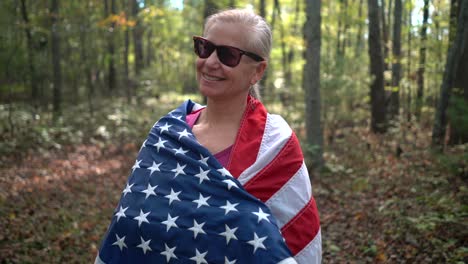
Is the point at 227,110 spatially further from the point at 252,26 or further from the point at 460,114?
the point at 460,114

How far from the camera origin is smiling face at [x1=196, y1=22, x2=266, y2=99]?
2.20 metres

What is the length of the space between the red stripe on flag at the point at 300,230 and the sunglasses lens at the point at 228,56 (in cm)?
86

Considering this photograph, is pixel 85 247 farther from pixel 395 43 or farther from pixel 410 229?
pixel 395 43

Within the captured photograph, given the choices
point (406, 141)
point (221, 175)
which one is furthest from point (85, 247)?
point (406, 141)

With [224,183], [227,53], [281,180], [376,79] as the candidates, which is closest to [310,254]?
[281,180]

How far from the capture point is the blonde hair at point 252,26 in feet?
7.27

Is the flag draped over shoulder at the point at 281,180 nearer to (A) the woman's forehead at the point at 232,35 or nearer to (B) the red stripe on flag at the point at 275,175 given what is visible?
(B) the red stripe on flag at the point at 275,175

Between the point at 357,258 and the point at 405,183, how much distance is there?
2.86 meters

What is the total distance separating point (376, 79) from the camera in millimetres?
12586

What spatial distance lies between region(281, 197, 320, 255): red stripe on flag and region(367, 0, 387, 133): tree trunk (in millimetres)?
10686

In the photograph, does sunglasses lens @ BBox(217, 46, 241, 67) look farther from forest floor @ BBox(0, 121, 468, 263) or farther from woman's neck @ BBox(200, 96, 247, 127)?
forest floor @ BBox(0, 121, 468, 263)

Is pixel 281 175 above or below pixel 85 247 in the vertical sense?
above

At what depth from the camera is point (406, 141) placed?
32.8ft

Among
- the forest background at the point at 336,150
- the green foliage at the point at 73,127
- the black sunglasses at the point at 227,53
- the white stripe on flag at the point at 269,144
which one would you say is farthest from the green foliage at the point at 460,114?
the green foliage at the point at 73,127
